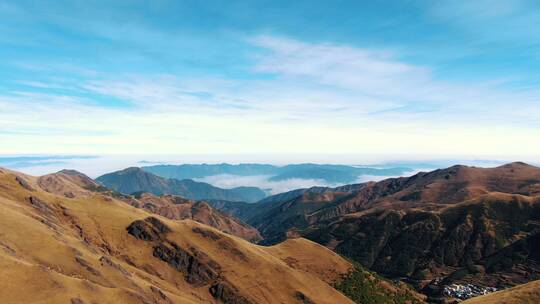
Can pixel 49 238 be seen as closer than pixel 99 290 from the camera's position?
No

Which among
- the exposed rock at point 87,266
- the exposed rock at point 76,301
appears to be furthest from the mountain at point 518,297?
the exposed rock at point 87,266

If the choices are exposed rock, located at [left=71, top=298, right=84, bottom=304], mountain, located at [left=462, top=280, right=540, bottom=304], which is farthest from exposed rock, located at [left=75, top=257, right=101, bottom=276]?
mountain, located at [left=462, top=280, right=540, bottom=304]

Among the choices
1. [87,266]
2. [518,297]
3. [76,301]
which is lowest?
[87,266]

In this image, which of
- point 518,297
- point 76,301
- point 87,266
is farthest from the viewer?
point 87,266

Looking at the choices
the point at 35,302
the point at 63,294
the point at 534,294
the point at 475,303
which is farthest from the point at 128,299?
the point at 534,294

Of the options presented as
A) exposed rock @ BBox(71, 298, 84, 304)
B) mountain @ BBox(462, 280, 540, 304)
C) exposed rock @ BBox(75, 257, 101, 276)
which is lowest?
exposed rock @ BBox(75, 257, 101, 276)

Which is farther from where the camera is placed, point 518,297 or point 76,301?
point 76,301

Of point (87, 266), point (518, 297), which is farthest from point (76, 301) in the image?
point (518, 297)

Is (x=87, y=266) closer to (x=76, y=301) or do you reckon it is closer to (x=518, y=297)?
(x=76, y=301)

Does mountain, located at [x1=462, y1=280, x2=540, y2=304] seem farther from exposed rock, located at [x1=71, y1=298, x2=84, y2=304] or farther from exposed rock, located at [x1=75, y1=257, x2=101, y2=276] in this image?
exposed rock, located at [x1=75, y1=257, x2=101, y2=276]

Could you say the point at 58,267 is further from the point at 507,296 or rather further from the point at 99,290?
the point at 507,296

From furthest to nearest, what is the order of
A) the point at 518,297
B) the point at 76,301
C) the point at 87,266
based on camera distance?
the point at 87,266 < the point at 76,301 < the point at 518,297
